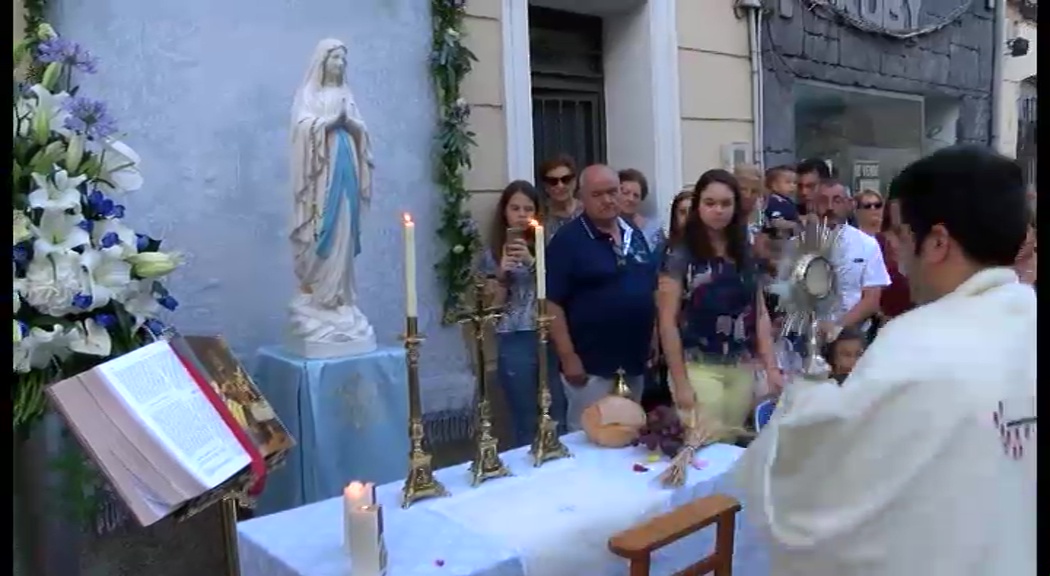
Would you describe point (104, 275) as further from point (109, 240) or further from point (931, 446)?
point (931, 446)

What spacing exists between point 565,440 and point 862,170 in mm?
3292

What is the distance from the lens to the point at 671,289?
2715 millimetres

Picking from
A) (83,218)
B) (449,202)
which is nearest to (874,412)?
(83,218)

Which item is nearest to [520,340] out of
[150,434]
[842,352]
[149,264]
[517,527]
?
[842,352]

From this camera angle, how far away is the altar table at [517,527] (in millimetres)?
1613

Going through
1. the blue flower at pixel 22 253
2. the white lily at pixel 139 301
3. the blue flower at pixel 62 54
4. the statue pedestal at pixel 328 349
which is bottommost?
the statue pedestal at pixel 328 349

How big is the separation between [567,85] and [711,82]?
72 cm

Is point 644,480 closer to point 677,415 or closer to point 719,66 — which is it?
point 677,415

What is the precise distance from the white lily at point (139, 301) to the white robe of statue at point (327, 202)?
1.20 metres

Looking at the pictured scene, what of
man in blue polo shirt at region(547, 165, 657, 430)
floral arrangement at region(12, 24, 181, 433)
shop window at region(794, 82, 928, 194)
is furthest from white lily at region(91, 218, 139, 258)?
shop window at region(794, 82, 928, 194)

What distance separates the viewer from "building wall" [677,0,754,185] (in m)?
4.60

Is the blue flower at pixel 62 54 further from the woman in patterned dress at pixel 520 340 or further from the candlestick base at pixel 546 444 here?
the woman in patterned dress at pixel 520 340

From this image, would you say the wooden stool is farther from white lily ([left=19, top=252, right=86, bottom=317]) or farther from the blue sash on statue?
the blue sash on statue

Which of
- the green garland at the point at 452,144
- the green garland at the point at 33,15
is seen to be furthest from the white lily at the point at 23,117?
the green garland at the point at 452,144
